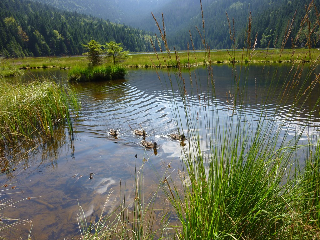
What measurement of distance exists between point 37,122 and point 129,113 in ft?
15.9

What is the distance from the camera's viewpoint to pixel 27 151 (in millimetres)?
7363

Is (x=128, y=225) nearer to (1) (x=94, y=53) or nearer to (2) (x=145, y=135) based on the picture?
(2) (x=145, y=135)

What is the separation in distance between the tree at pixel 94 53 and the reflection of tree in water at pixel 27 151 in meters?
20.8

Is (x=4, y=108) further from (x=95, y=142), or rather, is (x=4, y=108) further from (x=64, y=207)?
(x=64, y=207)

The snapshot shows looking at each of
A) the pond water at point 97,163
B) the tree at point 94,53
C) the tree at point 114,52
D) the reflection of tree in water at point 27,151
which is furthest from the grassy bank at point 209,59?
the reflection of tree in water at point 27,151

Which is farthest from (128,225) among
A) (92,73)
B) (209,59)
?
(92,73)

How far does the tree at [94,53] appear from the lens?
27328mm

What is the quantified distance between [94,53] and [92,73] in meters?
3.80

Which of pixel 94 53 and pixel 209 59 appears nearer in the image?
pixel 209 59

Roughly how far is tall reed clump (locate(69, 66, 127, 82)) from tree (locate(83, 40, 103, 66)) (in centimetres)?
220

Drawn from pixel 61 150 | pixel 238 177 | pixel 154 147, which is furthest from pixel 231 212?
pixel 61 150

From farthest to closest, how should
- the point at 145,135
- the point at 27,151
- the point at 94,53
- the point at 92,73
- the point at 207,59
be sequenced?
the point at 207,59 < the point at 94,53 < the point at 92,73 < the point at 145,135 < the point at 27,151

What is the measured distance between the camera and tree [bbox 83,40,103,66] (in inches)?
1076

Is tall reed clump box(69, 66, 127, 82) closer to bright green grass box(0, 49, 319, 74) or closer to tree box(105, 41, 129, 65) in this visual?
tree box(105, 41, 129, 65)
